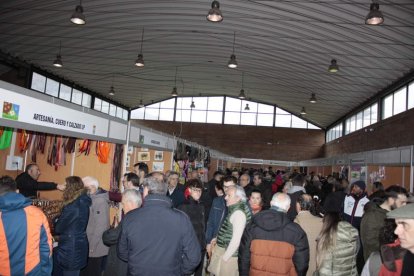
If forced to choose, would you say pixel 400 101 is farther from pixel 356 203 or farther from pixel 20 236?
pixel 20 236

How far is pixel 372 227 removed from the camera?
4.14 m

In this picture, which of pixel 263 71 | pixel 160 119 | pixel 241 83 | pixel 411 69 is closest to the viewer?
pixel 411 69

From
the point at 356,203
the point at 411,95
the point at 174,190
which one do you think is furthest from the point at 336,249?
the point at 411,95

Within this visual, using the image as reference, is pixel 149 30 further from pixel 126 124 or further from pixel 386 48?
pixel 126 124

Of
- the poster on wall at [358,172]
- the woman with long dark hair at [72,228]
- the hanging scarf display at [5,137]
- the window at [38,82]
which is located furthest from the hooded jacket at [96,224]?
the window at [38,82]

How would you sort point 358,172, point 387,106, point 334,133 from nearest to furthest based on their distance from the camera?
point 358,172
point 387,106
point 334,133

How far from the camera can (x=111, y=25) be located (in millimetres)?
13117

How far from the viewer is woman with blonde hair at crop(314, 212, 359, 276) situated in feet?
10.7

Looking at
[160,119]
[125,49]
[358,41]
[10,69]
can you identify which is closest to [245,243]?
[358,41]

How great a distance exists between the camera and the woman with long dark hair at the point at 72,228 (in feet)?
12.4

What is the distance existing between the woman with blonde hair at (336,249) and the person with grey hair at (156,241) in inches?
43.1

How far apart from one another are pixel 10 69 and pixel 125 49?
16.5 ft

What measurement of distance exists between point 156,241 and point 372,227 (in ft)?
8.17

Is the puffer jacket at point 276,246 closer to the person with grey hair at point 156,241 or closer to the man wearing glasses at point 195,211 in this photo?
the person with grey hair at point 156,241
